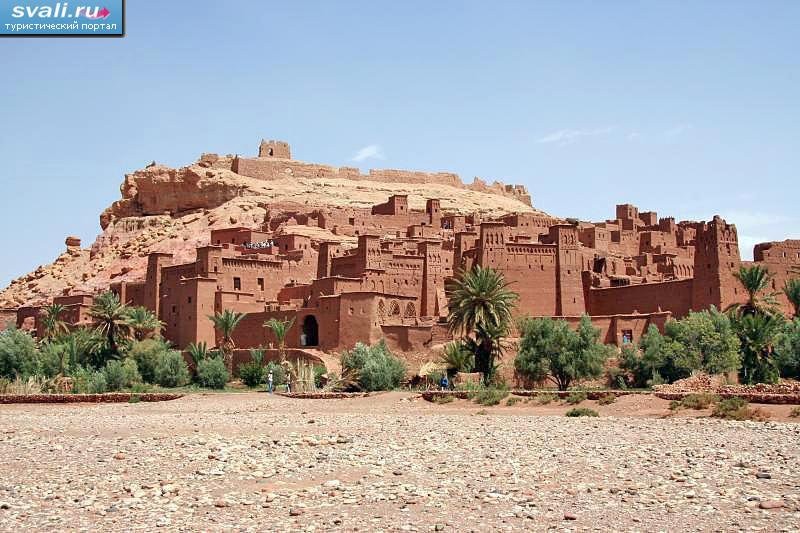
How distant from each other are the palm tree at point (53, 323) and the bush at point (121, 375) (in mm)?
10239

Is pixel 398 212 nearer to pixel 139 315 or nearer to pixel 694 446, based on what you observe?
pixel 139 315

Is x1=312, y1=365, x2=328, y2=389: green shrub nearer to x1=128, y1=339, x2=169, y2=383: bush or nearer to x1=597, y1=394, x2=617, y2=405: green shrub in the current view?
x1=128, y1=339, x2=169, y2=383: bush

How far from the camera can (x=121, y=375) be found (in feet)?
141

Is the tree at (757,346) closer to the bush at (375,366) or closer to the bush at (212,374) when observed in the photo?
the bush at (375,366)

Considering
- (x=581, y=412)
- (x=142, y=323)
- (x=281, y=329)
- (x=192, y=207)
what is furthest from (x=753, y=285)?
(x=192, y=207)

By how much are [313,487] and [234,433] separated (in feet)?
25.8

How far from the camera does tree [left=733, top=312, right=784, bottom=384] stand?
38000 millimetres

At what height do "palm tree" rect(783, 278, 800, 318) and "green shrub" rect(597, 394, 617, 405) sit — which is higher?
"palm tree" rect(783, 278, 800, 318)

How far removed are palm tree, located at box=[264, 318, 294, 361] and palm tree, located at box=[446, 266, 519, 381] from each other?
349 inches

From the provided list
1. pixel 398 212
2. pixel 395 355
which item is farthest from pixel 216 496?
pixel 398 212

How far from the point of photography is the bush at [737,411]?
23.9 m

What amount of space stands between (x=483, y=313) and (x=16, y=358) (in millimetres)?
23492

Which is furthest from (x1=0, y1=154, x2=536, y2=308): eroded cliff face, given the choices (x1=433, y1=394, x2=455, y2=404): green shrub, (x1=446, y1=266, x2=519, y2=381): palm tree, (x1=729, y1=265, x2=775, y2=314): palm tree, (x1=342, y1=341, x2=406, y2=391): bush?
(x1=433, y1=394, x2=455, y2=404): green shrub

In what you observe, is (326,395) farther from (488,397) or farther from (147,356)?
(147,356)
